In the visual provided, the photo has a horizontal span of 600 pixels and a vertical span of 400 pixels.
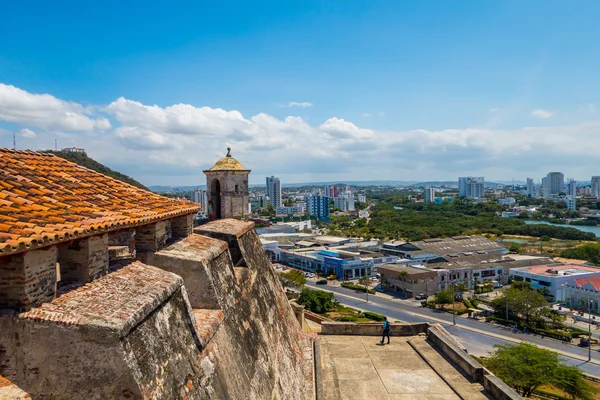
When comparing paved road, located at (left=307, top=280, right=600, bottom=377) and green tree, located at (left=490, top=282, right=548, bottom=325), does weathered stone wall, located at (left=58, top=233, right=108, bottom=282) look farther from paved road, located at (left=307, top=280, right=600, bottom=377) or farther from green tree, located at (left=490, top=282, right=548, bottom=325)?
green tree, located at (left=490, top=282, right=548, bottom=325)

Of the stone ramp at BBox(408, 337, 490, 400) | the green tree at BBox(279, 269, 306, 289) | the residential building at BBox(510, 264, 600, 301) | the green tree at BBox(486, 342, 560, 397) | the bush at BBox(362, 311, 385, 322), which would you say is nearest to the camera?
the stone ramp at BBox(408, 337, 490, 400)

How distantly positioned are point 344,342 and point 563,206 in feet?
545

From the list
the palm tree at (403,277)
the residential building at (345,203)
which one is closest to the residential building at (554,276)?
the palm tree at (403,277)

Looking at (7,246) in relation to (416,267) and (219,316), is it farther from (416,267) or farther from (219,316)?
(416,267)

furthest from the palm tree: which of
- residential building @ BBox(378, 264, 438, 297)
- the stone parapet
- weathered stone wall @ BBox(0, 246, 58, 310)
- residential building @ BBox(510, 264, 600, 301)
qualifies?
weathered stone wall @ BBox(0, 246, 58, 310)

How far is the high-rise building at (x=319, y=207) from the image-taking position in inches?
5549

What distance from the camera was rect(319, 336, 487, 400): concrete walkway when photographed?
11.6 meters

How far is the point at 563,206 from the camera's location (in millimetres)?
153625

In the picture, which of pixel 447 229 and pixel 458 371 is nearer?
pixel 458 371

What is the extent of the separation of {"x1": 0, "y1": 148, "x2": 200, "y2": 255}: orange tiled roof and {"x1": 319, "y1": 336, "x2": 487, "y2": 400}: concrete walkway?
6944 mm

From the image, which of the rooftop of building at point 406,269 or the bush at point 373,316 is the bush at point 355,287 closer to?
the rooftop of building at point 406,269

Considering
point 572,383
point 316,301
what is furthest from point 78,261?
point 316,301

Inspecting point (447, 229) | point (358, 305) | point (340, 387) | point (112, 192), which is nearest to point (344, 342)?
point (340, 387)

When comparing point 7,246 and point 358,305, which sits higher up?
point 7,246
